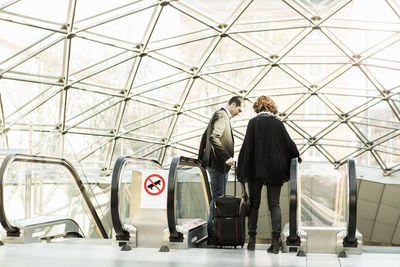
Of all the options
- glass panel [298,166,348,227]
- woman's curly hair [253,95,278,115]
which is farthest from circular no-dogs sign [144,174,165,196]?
glass panel [298,166,348,227]

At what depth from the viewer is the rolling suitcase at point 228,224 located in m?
7.96

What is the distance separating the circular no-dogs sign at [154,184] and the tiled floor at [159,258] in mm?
1142

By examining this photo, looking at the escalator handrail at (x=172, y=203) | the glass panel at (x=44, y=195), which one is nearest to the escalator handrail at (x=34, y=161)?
the glass panel at (x=44, y=195)

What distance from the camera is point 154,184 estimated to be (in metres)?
8.30

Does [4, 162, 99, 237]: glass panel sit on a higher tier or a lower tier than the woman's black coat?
lower

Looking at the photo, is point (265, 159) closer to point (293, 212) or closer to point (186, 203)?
point (293, 212)

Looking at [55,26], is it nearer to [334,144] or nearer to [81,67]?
[81,67]

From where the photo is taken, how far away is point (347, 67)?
21297 millimetres

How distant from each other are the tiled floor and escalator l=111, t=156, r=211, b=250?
0.52 metres

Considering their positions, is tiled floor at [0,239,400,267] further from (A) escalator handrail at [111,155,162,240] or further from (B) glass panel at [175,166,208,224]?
(B) glass panel at [175,166,208,224]

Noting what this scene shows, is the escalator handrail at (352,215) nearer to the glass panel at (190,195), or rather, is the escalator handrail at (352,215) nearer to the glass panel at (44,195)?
the glass panel at (190,195)

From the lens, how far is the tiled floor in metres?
5.82

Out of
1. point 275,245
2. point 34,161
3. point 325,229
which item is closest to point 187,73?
point 34,161

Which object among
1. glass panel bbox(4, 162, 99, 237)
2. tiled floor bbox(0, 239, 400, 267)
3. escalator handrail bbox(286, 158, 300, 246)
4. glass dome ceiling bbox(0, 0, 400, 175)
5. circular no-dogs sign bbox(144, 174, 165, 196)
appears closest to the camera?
tiled floor bbox(0, 239, 400, 267)
